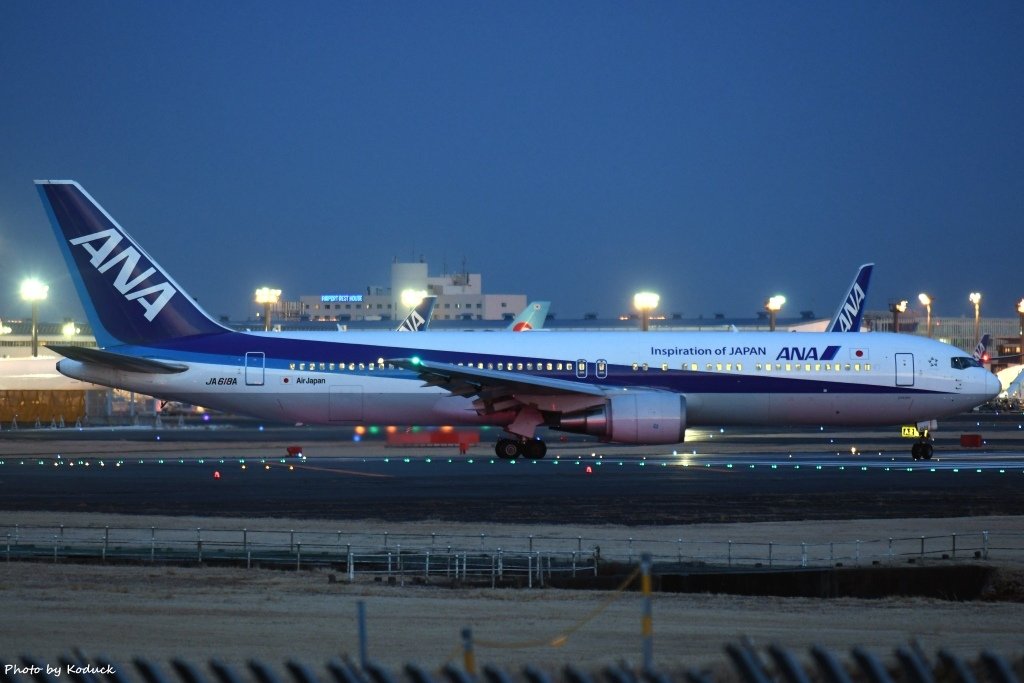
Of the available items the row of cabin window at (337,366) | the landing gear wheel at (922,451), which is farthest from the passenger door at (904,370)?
the row of cabin window at (337,366)

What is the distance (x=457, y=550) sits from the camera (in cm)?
1994

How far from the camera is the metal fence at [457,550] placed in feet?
61.4

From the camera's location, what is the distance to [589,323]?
12694 cm

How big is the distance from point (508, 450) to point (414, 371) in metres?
3.84

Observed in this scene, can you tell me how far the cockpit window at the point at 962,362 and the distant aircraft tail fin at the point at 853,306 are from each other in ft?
123

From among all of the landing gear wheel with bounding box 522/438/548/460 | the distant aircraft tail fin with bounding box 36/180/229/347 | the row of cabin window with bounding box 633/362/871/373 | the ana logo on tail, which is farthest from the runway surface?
the ana logo on tail

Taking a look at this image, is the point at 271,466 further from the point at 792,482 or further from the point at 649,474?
the point at 792,482

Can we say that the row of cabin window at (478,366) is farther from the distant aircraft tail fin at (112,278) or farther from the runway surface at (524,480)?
the distant aircraft tail fin at (112,278)

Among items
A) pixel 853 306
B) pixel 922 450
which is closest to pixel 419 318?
pixel 853 306

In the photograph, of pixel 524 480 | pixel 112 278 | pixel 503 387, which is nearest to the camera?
pixel 524 480

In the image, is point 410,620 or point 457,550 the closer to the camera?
point 410,620

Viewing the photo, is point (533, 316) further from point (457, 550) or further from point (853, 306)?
point (457, 550)

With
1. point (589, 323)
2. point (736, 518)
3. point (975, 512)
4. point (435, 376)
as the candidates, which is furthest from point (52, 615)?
point (589, 323)

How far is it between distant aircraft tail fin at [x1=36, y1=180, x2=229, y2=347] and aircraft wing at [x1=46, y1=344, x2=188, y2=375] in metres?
1.09
